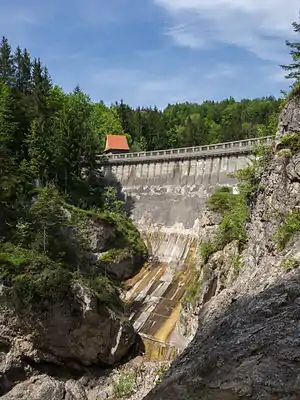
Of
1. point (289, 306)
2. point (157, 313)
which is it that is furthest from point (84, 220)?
point (289, 306)

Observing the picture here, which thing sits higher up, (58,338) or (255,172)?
(255,172)

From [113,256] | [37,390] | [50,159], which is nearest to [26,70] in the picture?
[50,159]

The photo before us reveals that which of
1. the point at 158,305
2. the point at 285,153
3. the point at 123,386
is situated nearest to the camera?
the point at 285,153

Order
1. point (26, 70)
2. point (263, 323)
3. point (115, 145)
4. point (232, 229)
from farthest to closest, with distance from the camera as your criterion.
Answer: point (26, 70), point (115, 145), point (232, 229), point (263, 323)

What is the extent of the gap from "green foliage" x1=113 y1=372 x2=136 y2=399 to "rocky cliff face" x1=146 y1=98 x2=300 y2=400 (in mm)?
9374

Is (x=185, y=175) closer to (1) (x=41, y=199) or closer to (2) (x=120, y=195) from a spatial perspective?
(2) (x=120, y=195)

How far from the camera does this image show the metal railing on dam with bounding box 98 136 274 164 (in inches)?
1573

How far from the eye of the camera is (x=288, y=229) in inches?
627

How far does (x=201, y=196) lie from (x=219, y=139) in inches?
1278

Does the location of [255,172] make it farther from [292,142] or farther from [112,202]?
[112,202]

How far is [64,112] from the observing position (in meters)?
43.5

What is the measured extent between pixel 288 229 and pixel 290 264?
11.3ft

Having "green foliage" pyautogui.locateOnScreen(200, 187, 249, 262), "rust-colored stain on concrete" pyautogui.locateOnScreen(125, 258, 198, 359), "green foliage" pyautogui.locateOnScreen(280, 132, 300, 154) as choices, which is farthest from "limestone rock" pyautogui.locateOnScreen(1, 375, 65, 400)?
"green foliage" pyautogui.locateOnScreen(280, 132, 300, 154)

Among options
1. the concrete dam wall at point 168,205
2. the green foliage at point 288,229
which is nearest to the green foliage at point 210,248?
the concrete dam wall at point 168,205
